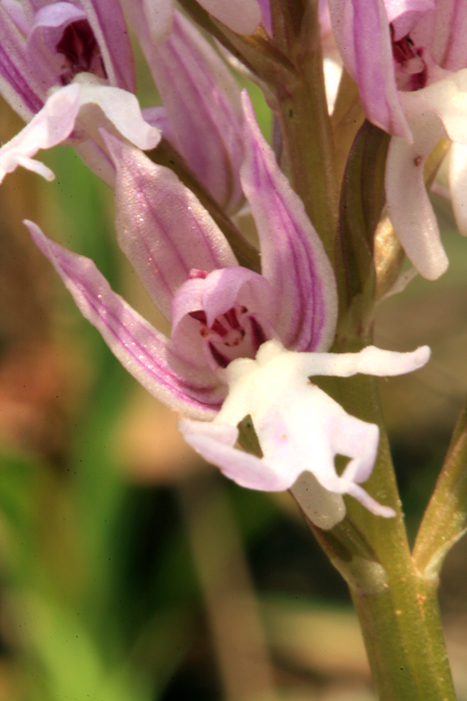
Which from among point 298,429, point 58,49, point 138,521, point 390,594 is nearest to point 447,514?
point 390,594

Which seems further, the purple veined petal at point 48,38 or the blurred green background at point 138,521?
the blurred green background at point 138,521

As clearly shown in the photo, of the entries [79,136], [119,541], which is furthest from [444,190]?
[119,541]

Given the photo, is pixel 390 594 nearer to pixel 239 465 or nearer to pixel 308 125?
pixel 239 465

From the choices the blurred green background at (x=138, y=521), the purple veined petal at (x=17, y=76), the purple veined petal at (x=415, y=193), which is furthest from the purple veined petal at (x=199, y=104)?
the blurred green background at (x=138, y=521)

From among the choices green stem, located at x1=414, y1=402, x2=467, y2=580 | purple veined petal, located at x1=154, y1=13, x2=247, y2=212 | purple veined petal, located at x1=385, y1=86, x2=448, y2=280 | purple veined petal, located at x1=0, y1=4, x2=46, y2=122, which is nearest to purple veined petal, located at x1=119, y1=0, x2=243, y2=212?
purple veined petal, located at x1=154, y1=13, x2=247, y2=212

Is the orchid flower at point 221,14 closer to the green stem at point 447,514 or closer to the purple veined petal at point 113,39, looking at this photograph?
the purple veined petal at point 113,39

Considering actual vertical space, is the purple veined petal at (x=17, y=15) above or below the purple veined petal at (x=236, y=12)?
above

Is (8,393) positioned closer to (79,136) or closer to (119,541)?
(119,541)
